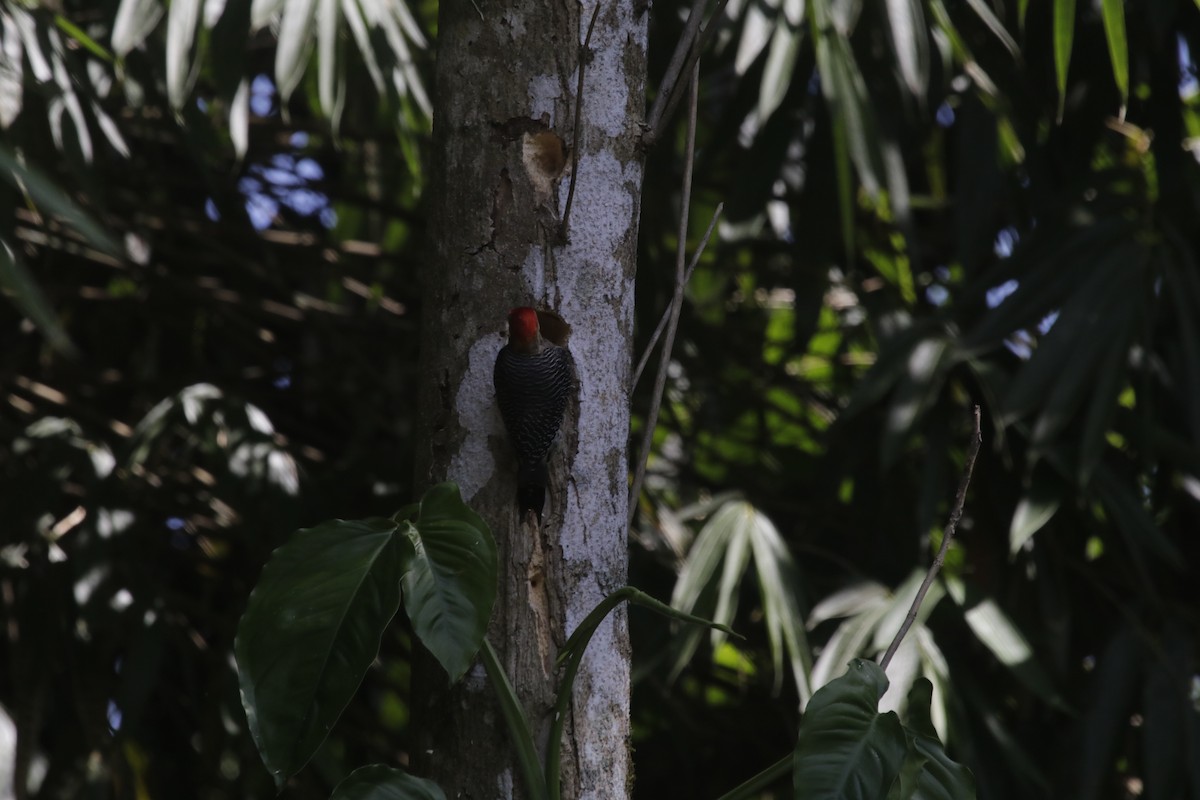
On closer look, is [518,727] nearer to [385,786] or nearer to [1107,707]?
[385,786]

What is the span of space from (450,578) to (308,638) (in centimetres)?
12

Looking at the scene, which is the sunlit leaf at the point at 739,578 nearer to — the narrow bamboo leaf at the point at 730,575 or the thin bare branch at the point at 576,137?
the narrow bamboo leaf at the point at 730,575

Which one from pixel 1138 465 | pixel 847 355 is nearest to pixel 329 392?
pixel 847 355

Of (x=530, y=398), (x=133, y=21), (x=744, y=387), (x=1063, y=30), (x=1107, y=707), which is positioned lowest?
(x=1107, y=707)

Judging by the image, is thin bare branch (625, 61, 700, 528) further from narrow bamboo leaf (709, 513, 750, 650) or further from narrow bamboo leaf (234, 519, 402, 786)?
narrow bamboo leaf (709, 513, 750, 650)

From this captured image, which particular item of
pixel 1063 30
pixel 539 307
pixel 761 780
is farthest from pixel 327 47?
pixel 761 780

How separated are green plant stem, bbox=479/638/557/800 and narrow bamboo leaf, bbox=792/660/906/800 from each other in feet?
0.67

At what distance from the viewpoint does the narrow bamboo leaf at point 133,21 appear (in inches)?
70.0

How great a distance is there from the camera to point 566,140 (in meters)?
1.09

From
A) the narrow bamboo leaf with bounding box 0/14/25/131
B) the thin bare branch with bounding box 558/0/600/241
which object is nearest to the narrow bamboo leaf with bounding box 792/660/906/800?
the thin bare branch with bounding box 558/0/600/241

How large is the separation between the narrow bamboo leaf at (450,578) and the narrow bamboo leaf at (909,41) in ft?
3.98

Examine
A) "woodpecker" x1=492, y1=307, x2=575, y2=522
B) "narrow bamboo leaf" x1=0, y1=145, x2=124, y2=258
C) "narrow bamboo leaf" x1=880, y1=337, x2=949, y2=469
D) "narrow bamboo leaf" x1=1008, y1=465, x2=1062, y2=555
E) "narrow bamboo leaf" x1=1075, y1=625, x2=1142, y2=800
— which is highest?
"narrow bamboo leaf" x1=0, y1=145, x2=124, y2=258

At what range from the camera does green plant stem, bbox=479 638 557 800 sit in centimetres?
94

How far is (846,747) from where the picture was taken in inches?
36.9
